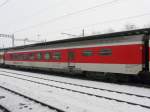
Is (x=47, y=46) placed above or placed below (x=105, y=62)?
above

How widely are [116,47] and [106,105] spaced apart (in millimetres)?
6131

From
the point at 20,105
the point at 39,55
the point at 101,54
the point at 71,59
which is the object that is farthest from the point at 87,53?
the point at 20,105

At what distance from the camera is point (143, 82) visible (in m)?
13.9

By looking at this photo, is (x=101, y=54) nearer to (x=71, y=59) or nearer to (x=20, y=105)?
(x=71, y=59)

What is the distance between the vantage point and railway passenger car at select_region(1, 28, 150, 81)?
40.3 ft

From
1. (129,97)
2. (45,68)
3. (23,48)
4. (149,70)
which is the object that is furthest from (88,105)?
(23,48)

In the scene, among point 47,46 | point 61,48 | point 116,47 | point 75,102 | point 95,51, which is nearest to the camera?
point 75,102

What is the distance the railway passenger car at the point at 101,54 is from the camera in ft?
40.3

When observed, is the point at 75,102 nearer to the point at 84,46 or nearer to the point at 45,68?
the point at 84,46

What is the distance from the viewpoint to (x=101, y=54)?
14.6 metres

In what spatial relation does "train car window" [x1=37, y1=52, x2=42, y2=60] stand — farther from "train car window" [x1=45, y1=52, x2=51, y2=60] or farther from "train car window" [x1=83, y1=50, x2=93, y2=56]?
"train car window" [x1=83, y1=50, x2=93, y2=56]

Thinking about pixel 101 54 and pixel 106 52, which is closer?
pixel 106 52

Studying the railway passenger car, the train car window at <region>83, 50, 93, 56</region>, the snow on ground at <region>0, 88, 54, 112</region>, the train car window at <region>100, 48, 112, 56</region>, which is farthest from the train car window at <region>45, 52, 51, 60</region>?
the snow on ground at <region>0, 88, 54, 112</region>

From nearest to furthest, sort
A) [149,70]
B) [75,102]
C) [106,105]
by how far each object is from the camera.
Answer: [106,105] < [75,102] < [149,70]
